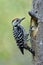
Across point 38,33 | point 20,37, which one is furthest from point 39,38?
point 20,37

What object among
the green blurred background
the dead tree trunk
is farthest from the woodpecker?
the green blurred background

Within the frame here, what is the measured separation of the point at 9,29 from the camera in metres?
8.42

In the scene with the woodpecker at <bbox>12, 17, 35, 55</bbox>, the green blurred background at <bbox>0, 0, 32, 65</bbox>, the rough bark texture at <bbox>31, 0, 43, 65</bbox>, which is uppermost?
the rough bark texture at <bbox>31, 0, 43, 65</bbox>

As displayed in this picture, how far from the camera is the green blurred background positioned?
812cm

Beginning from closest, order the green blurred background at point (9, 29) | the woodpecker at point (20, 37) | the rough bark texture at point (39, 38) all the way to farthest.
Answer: the rough bark texture at point (39, 38), the woodpecker at point (20, 37), the green blurred background at point (9, 29)

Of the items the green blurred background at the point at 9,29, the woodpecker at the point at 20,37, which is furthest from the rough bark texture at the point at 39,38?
the green blurred background at the point at 9,29

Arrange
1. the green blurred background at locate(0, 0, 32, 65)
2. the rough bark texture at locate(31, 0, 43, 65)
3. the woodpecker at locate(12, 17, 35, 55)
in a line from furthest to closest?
1. the green blurred background at locate(0, 0, 32, 65)
2. the woodpecker at locate(12, 17, 35, 55)
3. the rough bark texture at locate(31, 0, 43, 65)

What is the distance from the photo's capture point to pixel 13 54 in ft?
27.1

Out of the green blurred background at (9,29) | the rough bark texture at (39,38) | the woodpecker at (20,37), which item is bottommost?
the green blurred background at (9,29)

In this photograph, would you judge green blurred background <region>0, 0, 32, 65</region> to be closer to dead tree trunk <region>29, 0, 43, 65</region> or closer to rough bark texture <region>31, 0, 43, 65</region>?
dead tree trunk <region>29, 0, 43, 65</region>

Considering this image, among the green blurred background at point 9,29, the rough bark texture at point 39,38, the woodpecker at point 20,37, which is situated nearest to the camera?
the rough bark texture at point 39,38

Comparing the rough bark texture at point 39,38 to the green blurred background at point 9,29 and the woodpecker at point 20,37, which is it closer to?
the woodpecker at point 20,37

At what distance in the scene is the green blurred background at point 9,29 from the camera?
812cm

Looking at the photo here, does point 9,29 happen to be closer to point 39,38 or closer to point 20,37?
point 20,37
